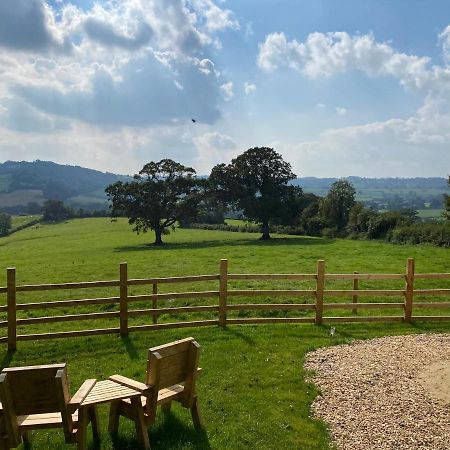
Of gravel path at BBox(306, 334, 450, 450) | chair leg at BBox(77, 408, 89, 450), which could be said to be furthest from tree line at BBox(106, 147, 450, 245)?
chair leg at BBox(77, 408, 89, 450)

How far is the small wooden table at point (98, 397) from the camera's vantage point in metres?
Result: 5.71

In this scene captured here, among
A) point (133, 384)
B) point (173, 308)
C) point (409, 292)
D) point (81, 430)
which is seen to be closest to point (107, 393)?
point (133, 384)

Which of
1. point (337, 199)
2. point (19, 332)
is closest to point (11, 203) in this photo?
point (337, 199)

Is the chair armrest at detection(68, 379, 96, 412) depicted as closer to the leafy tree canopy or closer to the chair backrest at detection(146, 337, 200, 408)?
the chair backrest at detection(146, 337, 200, 408)

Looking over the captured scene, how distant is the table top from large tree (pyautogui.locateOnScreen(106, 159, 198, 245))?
41038 mm

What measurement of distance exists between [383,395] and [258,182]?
137 feet

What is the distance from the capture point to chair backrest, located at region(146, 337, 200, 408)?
6.04 metres

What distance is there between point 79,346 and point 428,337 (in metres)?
8.34

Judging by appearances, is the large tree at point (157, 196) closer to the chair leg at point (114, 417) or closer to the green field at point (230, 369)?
the green field at point (230, 369)

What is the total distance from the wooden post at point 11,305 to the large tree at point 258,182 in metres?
38.2

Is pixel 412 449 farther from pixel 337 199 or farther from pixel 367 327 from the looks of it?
pixel 337 199

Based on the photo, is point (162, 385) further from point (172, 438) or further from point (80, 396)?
point (80, 396)

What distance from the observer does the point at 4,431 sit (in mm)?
5617

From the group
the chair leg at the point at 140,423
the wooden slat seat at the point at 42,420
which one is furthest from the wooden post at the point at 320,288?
the wooden slat seat at the point at 42,420
